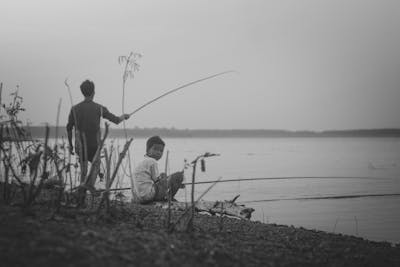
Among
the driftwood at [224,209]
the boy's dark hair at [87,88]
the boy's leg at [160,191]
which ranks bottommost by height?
the driftwood at [224,209]

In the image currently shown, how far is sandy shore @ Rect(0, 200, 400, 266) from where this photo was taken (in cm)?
308

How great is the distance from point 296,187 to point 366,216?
6.60 m

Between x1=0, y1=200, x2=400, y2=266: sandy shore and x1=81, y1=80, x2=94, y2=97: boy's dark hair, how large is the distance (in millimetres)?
2146

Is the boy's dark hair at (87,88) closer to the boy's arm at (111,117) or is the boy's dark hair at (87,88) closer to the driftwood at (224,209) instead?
the boy's arm at (111,117)

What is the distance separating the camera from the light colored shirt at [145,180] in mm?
7504

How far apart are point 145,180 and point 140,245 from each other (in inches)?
167

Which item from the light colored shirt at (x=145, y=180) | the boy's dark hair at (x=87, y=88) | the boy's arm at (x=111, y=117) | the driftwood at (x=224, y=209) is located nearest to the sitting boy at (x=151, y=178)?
the light colored shirt at (x=145, y=180)

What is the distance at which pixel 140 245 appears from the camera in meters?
3.50

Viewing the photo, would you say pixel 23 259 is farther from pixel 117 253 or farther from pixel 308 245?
pixel 308 245

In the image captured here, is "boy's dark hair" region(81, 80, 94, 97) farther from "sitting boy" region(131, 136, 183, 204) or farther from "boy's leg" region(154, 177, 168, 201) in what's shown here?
"boy's leg" region(154, 177, 168, 201)

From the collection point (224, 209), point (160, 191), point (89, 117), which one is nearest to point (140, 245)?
point (89, 117)

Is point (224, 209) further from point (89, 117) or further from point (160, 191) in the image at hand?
point (89, 117)

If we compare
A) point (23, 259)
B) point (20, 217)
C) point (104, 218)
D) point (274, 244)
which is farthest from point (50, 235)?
point (274, 244)

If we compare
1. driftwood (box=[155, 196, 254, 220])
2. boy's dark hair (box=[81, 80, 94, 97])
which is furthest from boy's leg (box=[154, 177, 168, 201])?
boy's dark hair (box=[81, 80, 94, 97])
